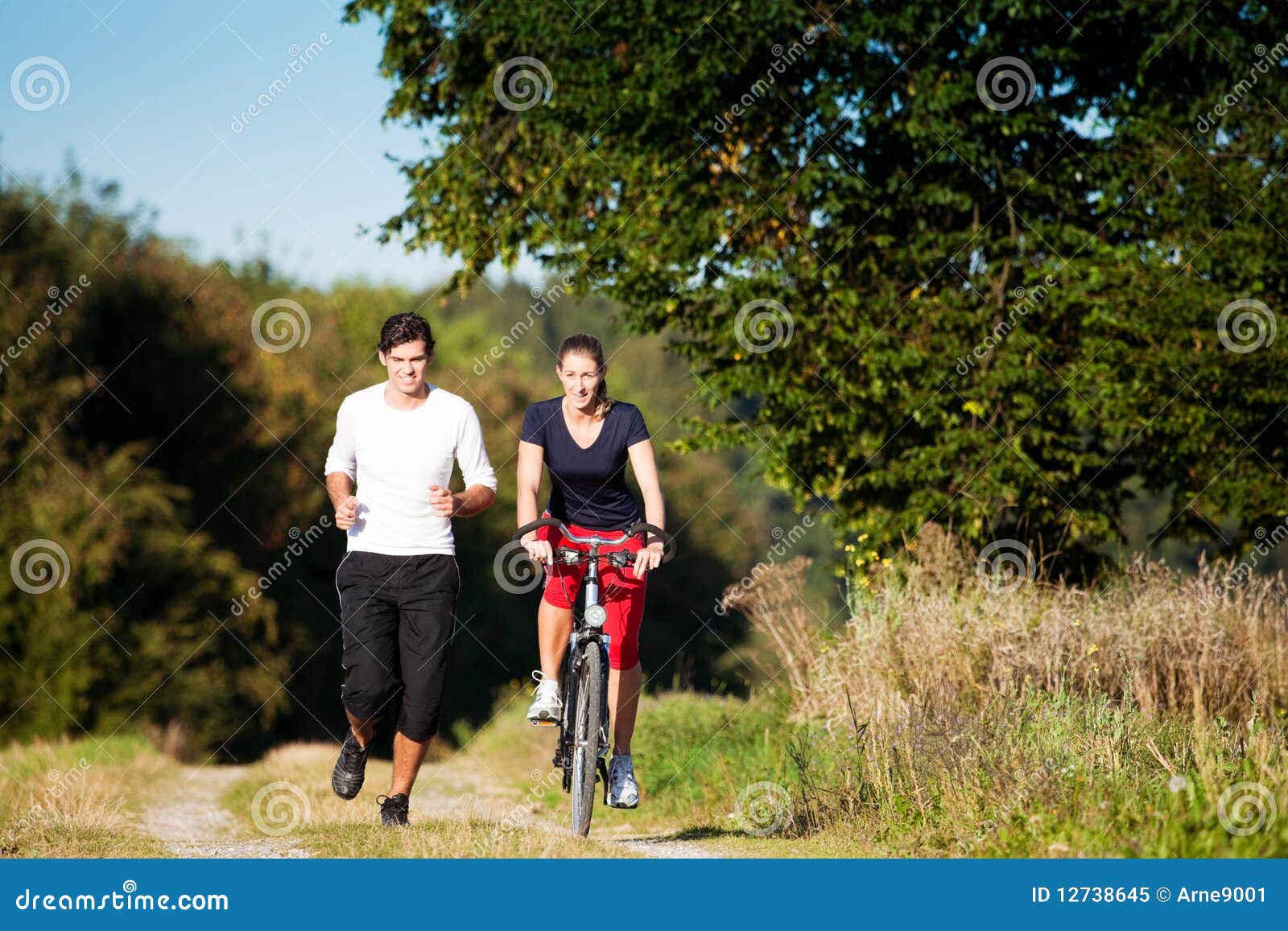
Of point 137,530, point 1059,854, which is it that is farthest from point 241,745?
point 1059,854

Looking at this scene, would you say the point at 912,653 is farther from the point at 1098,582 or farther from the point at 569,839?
the point at 1098,582

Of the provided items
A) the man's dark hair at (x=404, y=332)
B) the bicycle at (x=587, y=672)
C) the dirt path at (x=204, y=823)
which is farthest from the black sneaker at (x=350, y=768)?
the man's dark hair at (x=404, y=332)

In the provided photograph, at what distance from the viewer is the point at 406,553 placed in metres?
6.15

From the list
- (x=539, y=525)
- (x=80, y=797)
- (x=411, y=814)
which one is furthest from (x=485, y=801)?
(x=539, y=525)

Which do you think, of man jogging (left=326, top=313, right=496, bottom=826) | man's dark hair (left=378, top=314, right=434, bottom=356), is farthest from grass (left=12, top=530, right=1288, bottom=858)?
man's dark hair (left=378, top=314, right=434, bottom=356)

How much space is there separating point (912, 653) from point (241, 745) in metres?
24.2

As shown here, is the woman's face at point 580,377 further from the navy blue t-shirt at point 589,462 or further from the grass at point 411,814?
the grass at point 411,814

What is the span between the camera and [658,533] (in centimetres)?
609

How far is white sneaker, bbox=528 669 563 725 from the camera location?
630 cm

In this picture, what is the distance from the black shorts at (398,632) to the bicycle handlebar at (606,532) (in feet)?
1.42

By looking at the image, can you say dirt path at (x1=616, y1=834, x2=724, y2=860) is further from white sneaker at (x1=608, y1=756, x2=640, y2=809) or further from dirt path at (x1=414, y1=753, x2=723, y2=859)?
white sneaker at (x1=608, y1=756, x2=640, y2=809)

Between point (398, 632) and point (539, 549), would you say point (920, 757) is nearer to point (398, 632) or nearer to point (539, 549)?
point (539, 549)

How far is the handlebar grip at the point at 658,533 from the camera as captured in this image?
6074mm

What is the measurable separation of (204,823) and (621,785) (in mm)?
5178
